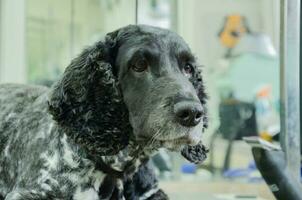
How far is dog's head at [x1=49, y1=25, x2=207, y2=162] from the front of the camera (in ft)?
3.01

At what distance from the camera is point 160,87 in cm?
91

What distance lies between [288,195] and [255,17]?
152cm

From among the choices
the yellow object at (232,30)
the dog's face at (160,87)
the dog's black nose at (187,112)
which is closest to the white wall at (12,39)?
the yellow object at (232,30)

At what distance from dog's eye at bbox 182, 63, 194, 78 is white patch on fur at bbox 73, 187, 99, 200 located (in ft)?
0.83

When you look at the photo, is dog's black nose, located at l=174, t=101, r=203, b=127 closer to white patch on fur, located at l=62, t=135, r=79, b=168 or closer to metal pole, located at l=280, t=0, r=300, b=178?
white patch on fur, located at l=62, t=135, r=79, b=168

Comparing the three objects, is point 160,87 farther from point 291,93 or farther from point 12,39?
point 12,39

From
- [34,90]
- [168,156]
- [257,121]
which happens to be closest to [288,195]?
[34,90]

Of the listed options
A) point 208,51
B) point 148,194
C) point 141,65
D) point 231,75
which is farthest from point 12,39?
point 141,65

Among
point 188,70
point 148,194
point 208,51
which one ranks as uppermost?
point 188,70

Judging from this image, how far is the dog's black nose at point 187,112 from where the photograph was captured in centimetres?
85

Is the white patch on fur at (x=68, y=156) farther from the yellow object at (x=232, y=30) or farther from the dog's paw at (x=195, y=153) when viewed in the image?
the yellow object at (x=232, y=30)

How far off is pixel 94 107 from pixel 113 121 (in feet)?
0.13

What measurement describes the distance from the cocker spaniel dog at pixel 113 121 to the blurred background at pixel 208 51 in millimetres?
579

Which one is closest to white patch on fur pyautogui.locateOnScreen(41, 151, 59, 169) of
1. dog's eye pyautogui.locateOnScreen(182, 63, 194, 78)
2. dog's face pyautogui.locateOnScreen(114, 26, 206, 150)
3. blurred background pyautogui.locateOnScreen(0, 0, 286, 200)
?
dog's face pyautogui.locateOnScreen(114, 26, 206, 150)
